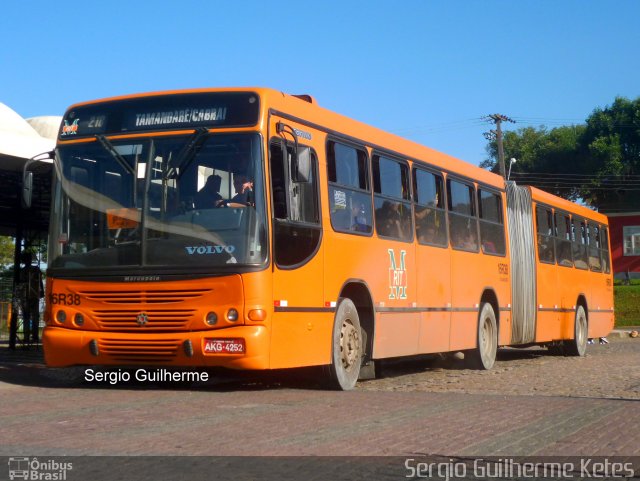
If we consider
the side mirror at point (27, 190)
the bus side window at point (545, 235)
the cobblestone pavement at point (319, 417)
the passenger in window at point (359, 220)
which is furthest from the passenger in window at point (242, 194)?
the bus side window at point (545, 235)

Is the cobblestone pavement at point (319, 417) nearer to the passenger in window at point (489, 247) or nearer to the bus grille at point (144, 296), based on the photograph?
the bus grille at point (144, 296)

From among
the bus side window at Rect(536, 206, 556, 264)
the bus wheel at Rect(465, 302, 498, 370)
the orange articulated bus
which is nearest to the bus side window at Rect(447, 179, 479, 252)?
the bus wheel at Rect(465, 302, 498, 370)

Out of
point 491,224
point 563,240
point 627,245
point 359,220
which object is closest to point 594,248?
point 563,240

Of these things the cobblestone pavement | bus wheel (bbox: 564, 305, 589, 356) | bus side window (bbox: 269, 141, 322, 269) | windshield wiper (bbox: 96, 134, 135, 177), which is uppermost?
windshield wiper (bbox: 96, 134, 135, 177)

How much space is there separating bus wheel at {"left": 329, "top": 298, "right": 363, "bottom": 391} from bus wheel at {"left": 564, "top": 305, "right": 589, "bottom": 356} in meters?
11.4

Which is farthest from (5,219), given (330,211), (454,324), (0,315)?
(330,211)

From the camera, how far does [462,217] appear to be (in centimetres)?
1720

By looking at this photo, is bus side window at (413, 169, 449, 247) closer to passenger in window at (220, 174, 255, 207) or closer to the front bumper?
passenger in window at (220, 174, 255, 207)

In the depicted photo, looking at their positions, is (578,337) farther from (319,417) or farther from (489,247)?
(319,417)

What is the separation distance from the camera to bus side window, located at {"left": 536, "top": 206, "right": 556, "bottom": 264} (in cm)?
2144

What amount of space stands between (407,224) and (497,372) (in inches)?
144

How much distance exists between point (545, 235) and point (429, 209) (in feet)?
22.6

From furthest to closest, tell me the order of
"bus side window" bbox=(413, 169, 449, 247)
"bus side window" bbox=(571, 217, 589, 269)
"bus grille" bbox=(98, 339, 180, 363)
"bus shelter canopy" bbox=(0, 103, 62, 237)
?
1. "bus side window" bbox=(571, 217, 589, 269)
2. "bus shelter canopy" bbox=(0, 103, 62, 237)
3. "bus side window" bbox=(413, 169, 449, 247)
4. "bus grille" bbox=(98, 339, 180, 363)

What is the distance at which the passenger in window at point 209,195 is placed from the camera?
11195mm
